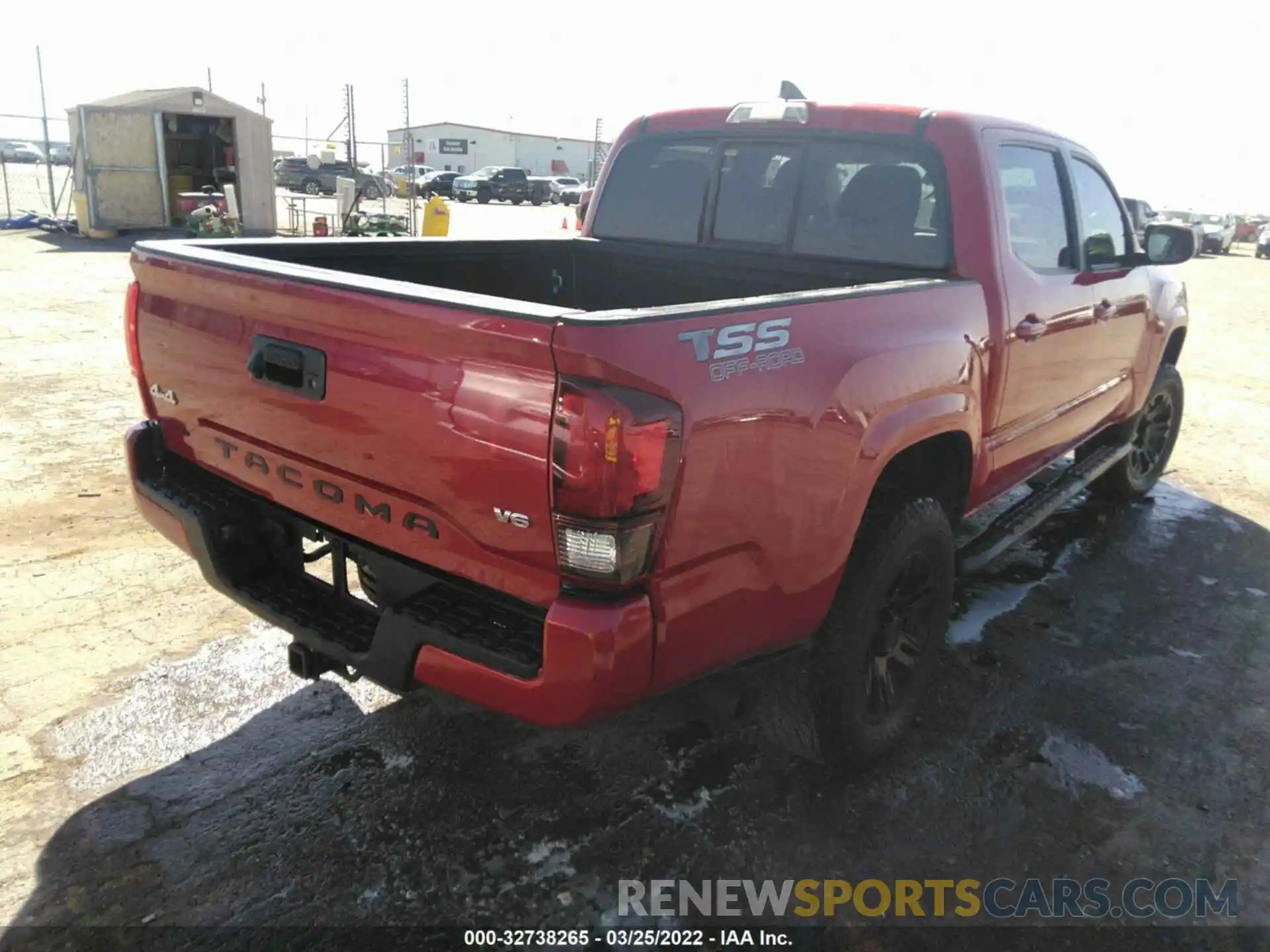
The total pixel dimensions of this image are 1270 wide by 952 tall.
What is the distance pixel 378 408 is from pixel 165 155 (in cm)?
1944

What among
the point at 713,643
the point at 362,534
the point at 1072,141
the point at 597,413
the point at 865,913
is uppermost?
the point at 1072,141

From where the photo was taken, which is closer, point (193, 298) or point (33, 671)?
point (193, 298)

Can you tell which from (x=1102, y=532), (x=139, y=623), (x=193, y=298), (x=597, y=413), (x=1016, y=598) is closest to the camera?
(x=597, y=413)

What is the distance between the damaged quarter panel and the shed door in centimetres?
1909

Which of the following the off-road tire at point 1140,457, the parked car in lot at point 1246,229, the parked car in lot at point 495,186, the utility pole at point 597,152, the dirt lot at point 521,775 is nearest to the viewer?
the dirt lot at point 521,775

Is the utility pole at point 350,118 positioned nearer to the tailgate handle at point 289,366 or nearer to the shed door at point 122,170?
the shed door at point 122,170

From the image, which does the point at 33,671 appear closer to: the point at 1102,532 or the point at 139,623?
the point at 139,623

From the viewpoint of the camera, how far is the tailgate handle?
2.37m

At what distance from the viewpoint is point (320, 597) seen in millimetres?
2693

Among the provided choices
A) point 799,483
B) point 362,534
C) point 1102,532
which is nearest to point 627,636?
point 799,483

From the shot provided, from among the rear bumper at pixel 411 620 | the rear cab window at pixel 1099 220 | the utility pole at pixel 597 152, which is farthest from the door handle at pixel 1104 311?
the utility pole at pixel 597 152

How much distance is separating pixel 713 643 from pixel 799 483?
46 cm

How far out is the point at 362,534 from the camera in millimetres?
2434

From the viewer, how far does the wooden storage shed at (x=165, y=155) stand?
17.6m
